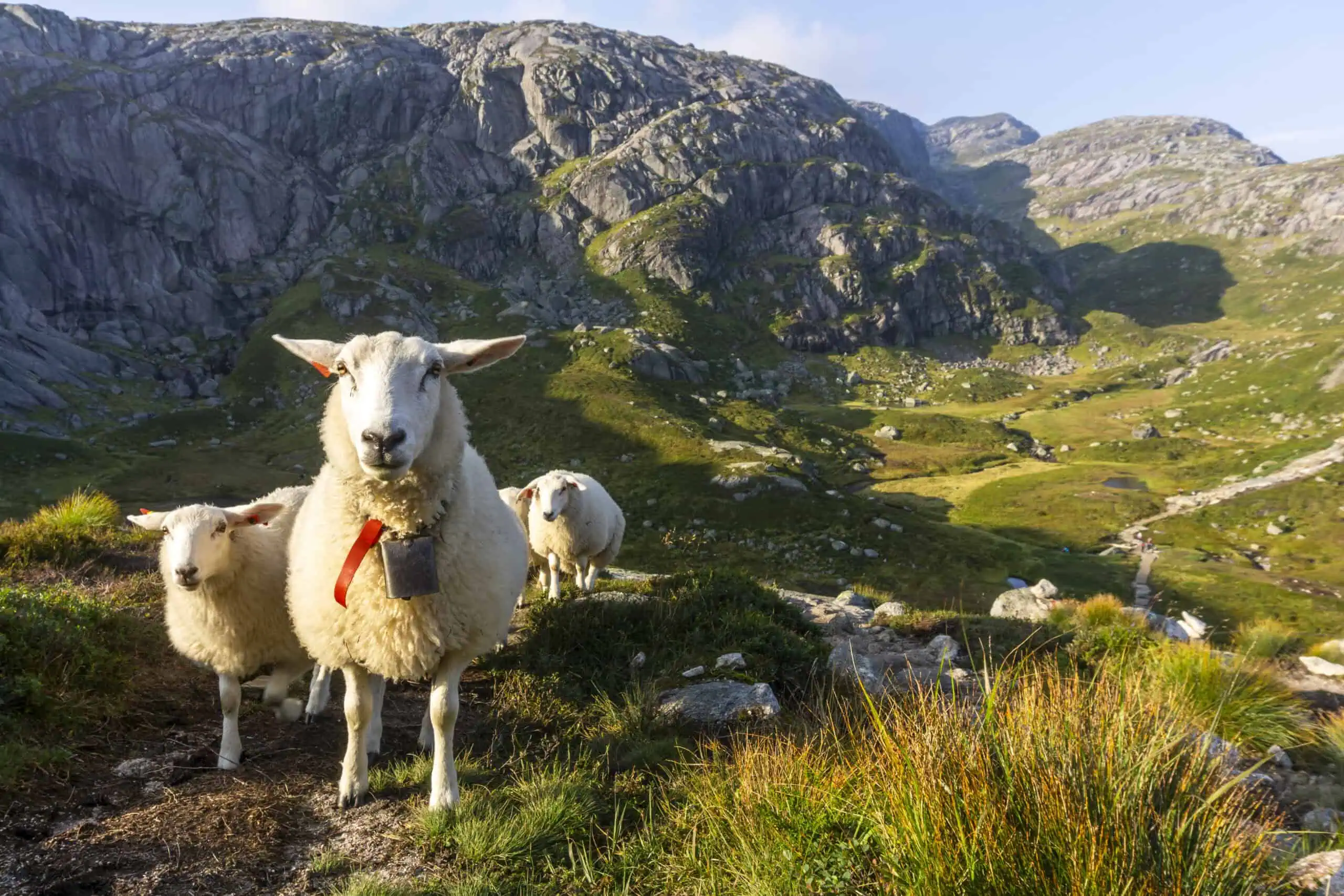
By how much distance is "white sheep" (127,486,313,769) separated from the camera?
625cm

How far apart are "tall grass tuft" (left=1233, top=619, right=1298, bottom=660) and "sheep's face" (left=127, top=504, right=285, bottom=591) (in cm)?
1653

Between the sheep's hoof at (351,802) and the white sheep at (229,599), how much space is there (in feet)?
5.47

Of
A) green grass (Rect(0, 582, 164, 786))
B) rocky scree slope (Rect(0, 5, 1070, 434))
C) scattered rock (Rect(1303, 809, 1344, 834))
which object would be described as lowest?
scattered rock (Rect(1303, 809, 1344, 834))

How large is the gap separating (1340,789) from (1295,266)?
270474 millimetres

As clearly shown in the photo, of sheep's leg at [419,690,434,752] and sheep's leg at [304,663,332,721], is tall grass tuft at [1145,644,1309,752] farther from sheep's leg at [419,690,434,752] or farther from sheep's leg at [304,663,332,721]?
sheep's leg at [304,663,332,721]

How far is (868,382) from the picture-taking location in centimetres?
13875

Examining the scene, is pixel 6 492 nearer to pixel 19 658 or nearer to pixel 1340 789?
pixel 19 658

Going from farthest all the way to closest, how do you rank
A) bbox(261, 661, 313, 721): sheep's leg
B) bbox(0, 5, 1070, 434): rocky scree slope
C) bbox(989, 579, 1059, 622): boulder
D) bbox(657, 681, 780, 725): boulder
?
bbox(0, 5, 1070, 434): rocky scree slope, bbox(989, 579, 1059, 622): boulder, bbox(261, 661, 313, 721): sheep's leg, bbox(657, 681, 780, 725): boulder

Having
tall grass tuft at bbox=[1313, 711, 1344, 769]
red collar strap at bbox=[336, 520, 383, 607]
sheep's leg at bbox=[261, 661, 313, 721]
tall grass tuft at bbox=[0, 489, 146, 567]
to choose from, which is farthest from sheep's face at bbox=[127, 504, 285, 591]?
tall grass tuft at bbox=[1313, 711, 1344, 769]

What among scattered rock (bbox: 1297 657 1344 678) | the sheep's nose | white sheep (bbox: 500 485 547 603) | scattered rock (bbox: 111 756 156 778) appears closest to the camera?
the sheep's nose

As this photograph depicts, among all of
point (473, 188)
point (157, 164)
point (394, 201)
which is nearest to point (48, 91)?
point (157, 164)

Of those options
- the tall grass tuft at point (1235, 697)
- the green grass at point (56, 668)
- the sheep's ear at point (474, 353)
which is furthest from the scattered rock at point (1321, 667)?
the green grass at point (56, 668)

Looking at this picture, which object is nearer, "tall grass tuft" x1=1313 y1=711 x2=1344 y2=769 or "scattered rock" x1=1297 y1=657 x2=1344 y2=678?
"tall grass tuft" x1=1313 y1=711 x2=1344 y2=769

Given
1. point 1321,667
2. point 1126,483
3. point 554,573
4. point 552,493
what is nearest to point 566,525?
point 552,493
